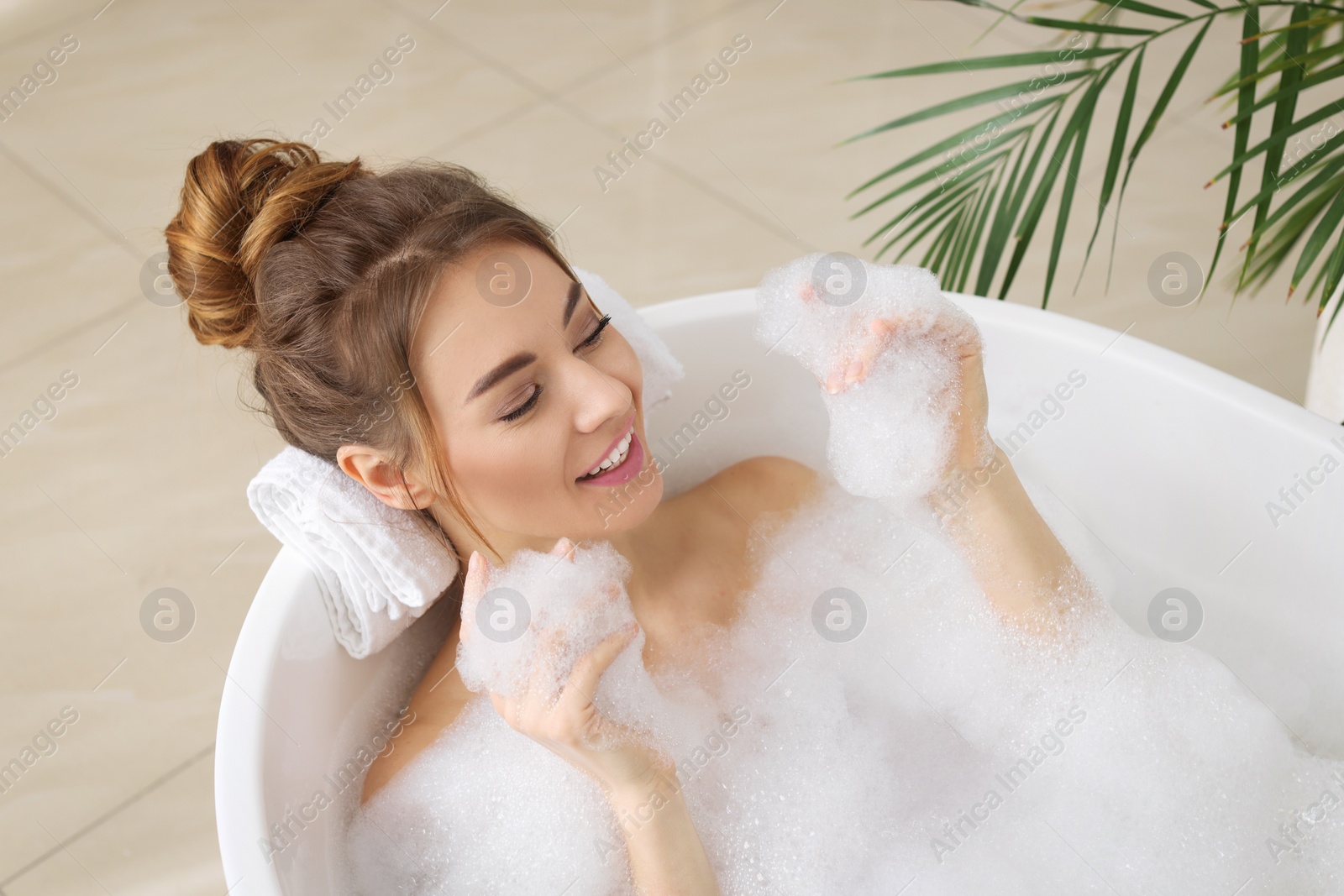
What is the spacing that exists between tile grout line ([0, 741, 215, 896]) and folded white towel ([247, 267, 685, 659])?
2.14 feet

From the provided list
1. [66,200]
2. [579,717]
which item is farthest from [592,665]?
[66,200]

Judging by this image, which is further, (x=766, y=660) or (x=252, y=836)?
(x=766, y=660)

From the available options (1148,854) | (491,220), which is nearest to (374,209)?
(491,220)

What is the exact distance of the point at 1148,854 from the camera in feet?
4.21

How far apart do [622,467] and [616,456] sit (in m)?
0.02

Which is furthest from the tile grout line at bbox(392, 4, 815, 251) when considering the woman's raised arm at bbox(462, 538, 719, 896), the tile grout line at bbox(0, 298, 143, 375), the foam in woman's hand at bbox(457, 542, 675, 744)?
the woman's raised arm at bbox(462, 538, 719, 896)

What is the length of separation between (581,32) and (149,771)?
2.15m

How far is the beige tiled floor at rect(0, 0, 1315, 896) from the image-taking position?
1.85 meters

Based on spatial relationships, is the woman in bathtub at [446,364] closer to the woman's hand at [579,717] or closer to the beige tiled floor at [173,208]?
the woman's hand at [579,717]

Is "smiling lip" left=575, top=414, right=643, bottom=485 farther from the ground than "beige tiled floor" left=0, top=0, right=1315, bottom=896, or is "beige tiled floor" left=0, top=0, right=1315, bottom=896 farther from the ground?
"smiling lip" left=575, top=414, right=643, bottom=485

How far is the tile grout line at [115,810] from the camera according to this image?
1680mm

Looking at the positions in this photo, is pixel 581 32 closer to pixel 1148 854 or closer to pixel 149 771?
pixel 149 771

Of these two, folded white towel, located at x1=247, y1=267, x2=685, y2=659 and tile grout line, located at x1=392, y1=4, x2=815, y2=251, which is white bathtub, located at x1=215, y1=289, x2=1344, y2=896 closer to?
folded white towel, located at x1=247, y1=267, x2=685, y2=659

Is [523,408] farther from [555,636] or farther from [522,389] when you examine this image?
[555,636]
